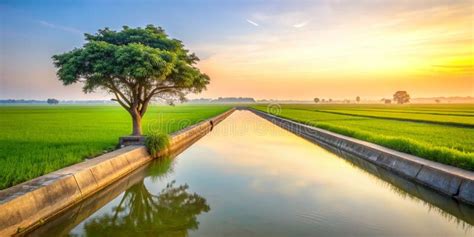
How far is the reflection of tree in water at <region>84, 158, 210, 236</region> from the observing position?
5.54m

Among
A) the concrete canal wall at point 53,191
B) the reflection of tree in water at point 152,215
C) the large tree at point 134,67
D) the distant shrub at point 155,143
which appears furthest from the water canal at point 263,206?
the large tree at point 134,67

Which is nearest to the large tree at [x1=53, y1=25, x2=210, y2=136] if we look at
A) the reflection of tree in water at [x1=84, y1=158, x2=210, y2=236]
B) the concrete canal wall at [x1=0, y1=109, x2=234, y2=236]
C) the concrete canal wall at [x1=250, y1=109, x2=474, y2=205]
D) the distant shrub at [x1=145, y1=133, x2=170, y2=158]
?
the distant shrub at [x1=145, y1=133, x2=170, y2=158]

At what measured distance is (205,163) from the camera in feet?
39.6

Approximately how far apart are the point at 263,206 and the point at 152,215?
2157 mm

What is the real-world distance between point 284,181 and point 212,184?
1.94 meters

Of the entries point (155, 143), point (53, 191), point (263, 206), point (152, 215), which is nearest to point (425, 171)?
point (263, 206)

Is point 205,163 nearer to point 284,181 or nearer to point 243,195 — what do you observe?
point 284,181

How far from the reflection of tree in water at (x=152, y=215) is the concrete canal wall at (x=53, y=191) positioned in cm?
80

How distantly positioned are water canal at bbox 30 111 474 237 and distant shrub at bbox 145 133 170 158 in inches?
64.4

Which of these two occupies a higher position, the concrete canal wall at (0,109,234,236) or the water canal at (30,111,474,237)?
the concrete canal wall at (0,109,234,236)

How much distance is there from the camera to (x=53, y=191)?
6.34 m

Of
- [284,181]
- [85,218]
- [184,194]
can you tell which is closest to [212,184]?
[184,194]

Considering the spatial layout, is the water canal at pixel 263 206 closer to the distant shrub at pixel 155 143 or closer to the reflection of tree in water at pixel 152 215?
the reflection of tree in water at pixel 152 215

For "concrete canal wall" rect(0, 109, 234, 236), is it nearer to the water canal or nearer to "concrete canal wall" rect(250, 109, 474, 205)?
the water canal
